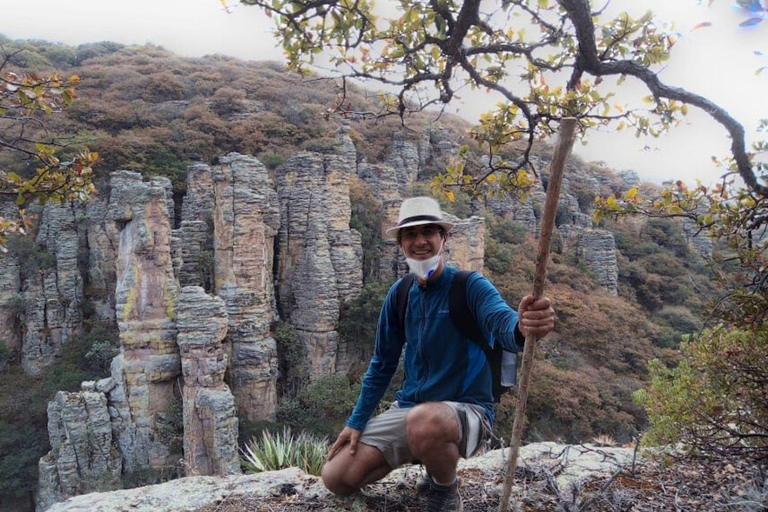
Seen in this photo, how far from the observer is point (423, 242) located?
217 centimetres

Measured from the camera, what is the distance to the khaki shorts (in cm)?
206

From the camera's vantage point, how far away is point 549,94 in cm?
281

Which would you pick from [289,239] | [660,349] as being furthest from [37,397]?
[660,349]

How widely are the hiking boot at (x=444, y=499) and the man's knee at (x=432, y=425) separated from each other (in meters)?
0.32

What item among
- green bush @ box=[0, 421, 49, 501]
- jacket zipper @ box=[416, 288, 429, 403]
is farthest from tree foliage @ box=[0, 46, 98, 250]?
green bush @ box=[0, 421, 49, 501]

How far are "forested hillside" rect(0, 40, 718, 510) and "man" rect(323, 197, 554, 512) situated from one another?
204 centimetres

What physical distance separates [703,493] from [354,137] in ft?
86.5

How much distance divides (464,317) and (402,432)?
649 mm


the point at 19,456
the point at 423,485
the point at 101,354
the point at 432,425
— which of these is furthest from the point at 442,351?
the point at 19,456

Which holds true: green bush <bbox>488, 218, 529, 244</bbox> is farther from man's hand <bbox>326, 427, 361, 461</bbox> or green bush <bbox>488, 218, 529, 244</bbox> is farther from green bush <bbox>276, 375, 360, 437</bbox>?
man's hand <bbox>326, 427, 361, 461</bbox>

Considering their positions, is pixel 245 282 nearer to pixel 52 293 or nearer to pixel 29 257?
pixel 52 293

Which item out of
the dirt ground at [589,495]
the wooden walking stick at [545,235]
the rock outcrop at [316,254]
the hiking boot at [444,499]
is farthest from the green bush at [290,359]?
the wooden walking stick at [545,235]

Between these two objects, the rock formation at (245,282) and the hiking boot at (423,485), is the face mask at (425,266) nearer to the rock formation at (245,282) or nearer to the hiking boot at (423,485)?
the hiking boot at (423,485)

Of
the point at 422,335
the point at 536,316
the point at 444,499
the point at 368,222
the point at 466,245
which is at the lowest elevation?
the point at 444,499
